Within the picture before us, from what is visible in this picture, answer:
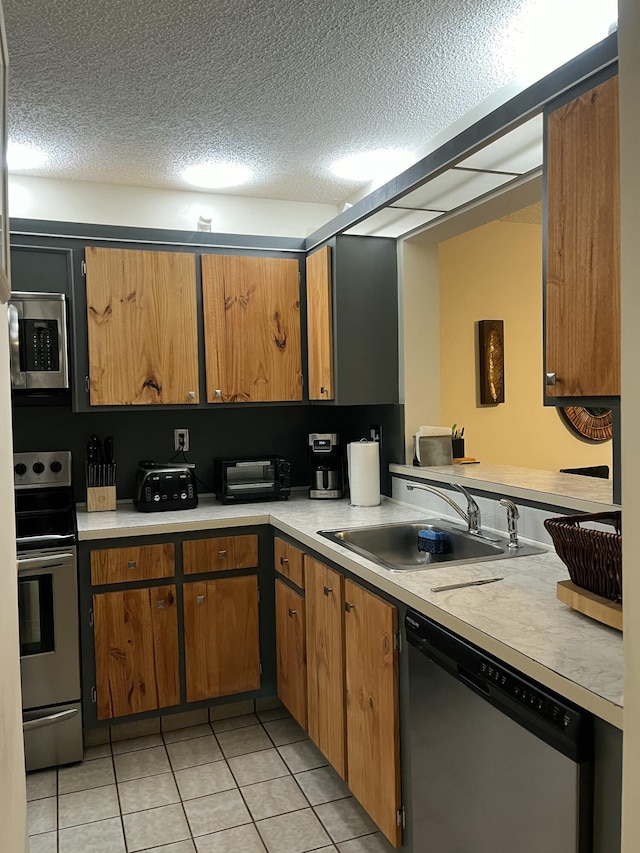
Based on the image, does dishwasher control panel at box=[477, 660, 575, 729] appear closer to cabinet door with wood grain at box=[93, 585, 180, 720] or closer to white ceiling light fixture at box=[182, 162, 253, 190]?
cabinet door with wood grain at box=[93, 585, 180, 720]

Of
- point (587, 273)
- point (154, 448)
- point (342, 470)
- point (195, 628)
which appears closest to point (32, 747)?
point (195, 628)

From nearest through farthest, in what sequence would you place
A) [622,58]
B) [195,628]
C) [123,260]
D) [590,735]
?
1. [622,58]
2. [590,735]
3. [195,628]
4. [123,260]

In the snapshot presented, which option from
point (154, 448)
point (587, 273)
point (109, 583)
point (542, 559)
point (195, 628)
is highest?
point (587, 273)

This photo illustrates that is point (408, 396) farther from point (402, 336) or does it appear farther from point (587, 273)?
point (587, 273)

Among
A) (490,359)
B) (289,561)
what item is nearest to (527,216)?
(490,359)

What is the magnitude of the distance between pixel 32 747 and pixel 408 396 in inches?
88.2

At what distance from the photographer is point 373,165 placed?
3461 millimetres

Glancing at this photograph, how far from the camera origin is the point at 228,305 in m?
3.47

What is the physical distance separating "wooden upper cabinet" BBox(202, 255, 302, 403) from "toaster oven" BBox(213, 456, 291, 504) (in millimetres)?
330

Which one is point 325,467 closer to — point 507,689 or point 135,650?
point 135,650

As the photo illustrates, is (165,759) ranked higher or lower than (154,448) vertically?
lower

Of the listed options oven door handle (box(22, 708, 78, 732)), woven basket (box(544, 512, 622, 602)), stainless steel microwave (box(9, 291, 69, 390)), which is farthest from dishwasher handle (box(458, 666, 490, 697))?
stainless steel microwave (box(9, 291, 69, 390))

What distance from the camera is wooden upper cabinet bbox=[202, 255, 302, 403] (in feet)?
11.3

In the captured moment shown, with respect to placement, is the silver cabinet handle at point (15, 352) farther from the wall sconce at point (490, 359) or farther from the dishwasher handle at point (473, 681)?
the wall sconce at point (490, 359)
